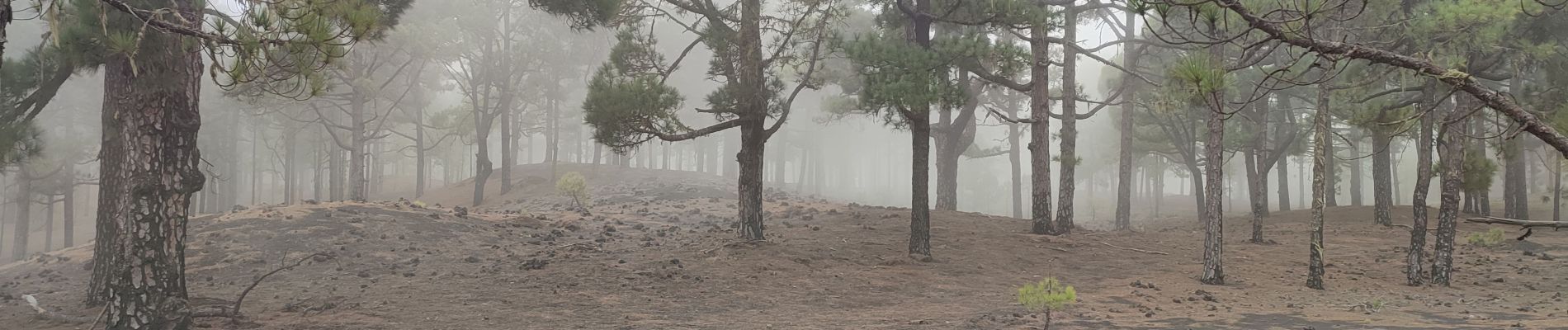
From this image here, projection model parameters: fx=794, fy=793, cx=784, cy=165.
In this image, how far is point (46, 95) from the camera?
29.0ft

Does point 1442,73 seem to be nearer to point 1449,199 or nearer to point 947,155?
point 1449,199

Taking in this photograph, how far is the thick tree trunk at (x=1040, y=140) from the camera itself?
15.5 metres

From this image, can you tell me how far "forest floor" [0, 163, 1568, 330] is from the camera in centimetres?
856

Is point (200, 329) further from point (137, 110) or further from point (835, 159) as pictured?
point (835, 159)

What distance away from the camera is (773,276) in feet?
37.9

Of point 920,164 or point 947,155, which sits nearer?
point 920,164

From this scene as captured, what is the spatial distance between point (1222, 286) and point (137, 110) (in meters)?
12.9

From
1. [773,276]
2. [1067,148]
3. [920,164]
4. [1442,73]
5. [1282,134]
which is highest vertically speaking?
[1282,134]

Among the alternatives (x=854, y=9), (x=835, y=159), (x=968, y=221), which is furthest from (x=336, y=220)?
(x=835, y=159)

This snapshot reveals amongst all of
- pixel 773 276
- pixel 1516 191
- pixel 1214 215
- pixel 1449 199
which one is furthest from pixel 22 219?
pixel 1516 191

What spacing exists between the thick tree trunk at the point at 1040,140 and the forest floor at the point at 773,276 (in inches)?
26.1

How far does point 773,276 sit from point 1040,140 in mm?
7100

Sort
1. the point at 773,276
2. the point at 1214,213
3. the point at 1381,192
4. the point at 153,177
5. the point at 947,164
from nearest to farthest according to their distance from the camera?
1. the point at 153,177
2. the point at 1214,213
3. the point at 773,276
4. the point at 1381,192
5. the point at 947,164

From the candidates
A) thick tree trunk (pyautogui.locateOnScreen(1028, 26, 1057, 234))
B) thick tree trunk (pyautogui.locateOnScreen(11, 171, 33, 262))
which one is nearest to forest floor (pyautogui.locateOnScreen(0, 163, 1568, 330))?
thick tree trunk (pyautogui.locateOnScreen(1028, 26, 1057, 234))
